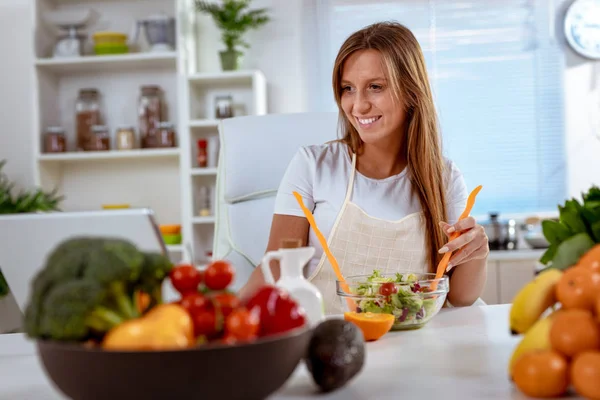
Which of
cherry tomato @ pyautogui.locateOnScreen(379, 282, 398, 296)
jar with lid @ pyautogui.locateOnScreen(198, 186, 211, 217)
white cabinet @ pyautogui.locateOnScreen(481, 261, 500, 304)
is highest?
cherry tomato @ pyautogui.locateOnScreen(379, 282, 398, 296)

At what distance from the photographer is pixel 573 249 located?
747 millimetres

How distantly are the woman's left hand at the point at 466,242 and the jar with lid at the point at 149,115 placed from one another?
246 cm

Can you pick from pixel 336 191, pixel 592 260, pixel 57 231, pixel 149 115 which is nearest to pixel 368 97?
pixel 336 191

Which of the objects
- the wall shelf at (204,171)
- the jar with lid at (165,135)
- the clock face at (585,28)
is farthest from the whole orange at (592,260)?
the clock face at (585,28)

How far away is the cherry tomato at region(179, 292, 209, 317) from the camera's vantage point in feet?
1.91

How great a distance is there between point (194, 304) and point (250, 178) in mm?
1249

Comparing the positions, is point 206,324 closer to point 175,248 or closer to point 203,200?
point 175,248

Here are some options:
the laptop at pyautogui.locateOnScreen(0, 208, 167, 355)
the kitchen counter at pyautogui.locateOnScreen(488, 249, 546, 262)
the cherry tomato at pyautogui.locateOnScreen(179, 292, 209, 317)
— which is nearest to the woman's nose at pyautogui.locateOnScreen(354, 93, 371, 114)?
the laptop at pyautogui.locateOnScreen(0, 208, 167, 355)

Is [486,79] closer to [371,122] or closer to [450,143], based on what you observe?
[450,143]

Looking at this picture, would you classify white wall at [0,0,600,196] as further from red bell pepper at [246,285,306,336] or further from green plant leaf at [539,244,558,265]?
red bell pepper at [246,285,306,336]

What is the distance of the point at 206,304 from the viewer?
59 centimetres

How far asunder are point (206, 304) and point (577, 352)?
34 cm

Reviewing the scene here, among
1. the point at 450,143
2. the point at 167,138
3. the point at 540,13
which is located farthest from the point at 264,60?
the point at 540,13

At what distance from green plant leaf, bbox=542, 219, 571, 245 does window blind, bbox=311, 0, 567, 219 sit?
3.01 metres
